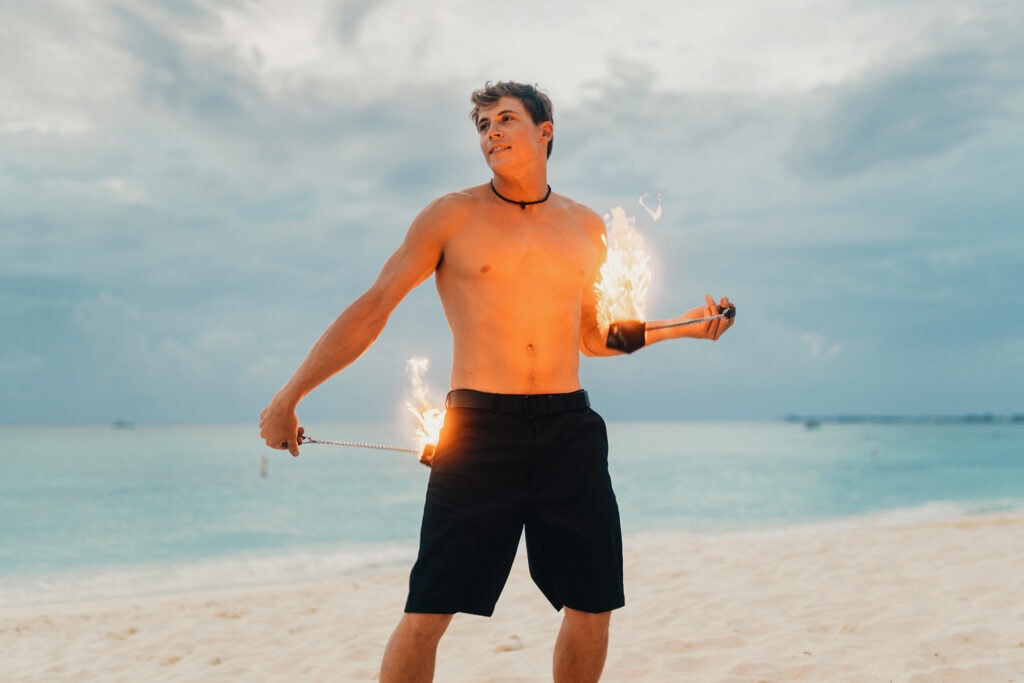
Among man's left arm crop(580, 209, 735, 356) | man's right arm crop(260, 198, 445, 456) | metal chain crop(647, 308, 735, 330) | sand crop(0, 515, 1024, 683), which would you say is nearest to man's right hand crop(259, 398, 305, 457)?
man's right arm crop(260, 198, 445, 456)

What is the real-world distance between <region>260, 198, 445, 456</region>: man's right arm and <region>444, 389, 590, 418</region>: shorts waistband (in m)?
0.37

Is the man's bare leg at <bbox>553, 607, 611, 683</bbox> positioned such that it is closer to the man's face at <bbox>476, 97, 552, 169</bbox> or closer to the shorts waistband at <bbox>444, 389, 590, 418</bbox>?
the shorts waistband at <bbox>444, 389, 590, 418</bbox>

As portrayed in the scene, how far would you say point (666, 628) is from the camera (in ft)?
19.5

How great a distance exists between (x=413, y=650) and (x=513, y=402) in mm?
852

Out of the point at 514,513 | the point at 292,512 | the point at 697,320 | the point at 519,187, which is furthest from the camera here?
the point at 292,512

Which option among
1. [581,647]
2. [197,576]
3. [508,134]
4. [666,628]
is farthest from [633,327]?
[197,576]

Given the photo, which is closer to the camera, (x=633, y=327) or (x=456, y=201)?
(x=456, y=201)

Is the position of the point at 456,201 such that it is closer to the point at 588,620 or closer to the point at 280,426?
the point at 280,426

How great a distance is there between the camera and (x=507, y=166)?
9.71 ft

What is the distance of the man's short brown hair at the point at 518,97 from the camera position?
3.00 meters

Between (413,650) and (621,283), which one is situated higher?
(621,283)

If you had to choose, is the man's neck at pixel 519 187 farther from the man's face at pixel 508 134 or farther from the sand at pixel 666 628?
the sand at pixel 666 628

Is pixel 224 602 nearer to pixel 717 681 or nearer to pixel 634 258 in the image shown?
pixel 717 681

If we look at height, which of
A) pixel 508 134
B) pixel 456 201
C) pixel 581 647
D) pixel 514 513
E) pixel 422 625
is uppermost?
pixel 508 134
